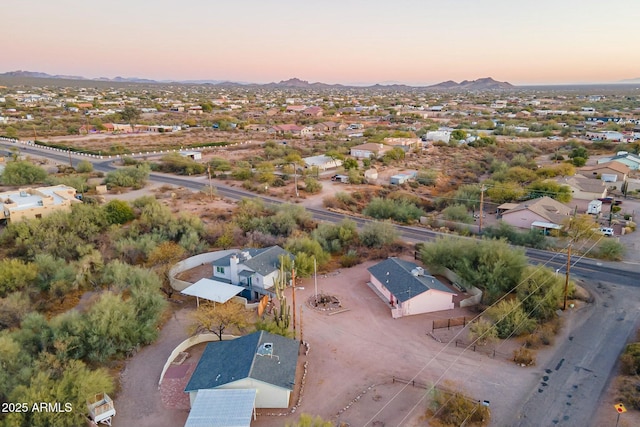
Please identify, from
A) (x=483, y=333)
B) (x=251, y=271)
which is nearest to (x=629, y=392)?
(x=483, y=333)

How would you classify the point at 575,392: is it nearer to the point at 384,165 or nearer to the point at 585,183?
the point at 585,183

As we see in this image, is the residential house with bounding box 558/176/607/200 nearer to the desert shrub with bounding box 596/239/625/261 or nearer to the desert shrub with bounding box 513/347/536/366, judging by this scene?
the desert shrub with bounding box 596/239/625/261

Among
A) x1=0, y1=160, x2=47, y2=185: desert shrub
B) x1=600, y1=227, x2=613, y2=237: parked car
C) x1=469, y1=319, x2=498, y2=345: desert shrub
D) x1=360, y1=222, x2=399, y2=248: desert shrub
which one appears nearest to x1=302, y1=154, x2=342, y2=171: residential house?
x1=360, y1=222, x2=399, y2=248: desert shrub

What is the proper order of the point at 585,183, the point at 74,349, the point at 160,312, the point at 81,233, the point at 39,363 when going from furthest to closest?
1. the point at 585,183
2. the point at 81,233
3. the point at 160,312
4. the point at 74,349
5. the point at 39,363

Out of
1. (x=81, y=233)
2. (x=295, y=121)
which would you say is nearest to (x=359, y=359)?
(x=81, y=233)

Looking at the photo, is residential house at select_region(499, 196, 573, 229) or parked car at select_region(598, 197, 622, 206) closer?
residential house at select_region(499, 196, 573, 229)

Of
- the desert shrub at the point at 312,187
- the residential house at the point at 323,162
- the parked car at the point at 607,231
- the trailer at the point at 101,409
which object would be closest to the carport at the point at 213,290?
the trailer at the point at 101,409
